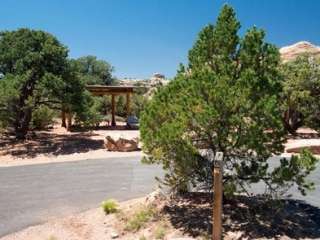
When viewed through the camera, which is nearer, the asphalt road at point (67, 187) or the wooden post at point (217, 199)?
the wooden post at point (217, 199)

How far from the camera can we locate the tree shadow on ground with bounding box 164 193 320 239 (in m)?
7.65

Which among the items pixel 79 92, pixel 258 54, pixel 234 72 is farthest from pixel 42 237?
pixel 79 92

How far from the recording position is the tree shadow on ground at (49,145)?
20438mm

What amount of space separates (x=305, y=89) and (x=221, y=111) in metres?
16.7

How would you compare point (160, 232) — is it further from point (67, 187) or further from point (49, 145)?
point (49, 145)

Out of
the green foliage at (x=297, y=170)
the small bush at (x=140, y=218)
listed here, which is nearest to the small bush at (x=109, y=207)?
the small bush at (x=140, y=218)

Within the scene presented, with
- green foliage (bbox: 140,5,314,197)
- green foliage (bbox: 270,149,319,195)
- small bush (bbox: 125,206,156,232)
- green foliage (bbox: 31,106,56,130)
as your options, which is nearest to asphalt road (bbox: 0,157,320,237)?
small bush (bbox: 125,206,156,232)

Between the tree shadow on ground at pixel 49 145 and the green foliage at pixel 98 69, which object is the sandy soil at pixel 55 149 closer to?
the tree shadow on ground at pixel 49 145

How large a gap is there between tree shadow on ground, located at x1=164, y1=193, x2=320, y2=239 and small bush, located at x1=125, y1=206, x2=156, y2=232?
35 centimetres

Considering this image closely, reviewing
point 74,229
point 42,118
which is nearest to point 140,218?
point 74,229

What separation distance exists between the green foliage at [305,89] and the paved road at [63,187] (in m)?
9.49

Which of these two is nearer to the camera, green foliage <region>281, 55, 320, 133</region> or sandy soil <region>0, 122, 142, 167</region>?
sandy soil <region>0, 122, 142, 167</region>

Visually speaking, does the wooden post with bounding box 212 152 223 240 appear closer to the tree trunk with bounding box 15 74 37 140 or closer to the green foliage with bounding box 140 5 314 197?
the green foliage with bounding box 140 5 314 197

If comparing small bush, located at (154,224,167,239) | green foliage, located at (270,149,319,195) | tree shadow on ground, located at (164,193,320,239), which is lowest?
small bush, located at (154,224,167,239)
